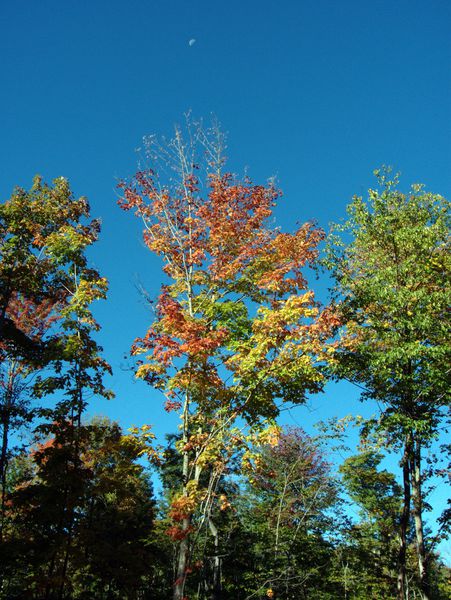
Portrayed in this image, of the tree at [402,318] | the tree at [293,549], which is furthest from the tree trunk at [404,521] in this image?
the tree at [293,549]

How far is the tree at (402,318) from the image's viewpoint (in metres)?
10.8

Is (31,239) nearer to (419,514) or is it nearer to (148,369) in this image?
(148,369)

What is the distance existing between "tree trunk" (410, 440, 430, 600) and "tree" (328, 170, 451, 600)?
2 cm

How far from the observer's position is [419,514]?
11.6 m

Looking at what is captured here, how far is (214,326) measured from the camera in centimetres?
1045

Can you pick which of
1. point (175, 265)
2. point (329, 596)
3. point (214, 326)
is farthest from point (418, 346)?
point (329, 596)

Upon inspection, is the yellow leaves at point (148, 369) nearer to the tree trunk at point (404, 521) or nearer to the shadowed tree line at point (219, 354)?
the shadowed tree line at point (219, 354)

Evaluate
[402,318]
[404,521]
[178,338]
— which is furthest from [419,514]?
[178,338]

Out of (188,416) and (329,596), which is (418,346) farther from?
(329,596)

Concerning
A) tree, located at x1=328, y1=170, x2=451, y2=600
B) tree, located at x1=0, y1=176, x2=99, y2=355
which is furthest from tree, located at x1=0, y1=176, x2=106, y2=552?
tree, located at x1=328, y1=170, x2=451, y2=600

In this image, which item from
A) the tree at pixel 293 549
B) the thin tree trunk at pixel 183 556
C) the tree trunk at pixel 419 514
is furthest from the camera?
the tree at pixel 293 549

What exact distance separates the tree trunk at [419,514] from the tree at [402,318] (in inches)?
0.9

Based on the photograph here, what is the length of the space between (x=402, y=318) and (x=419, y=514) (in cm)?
535

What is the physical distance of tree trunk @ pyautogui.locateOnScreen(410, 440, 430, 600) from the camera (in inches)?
416
